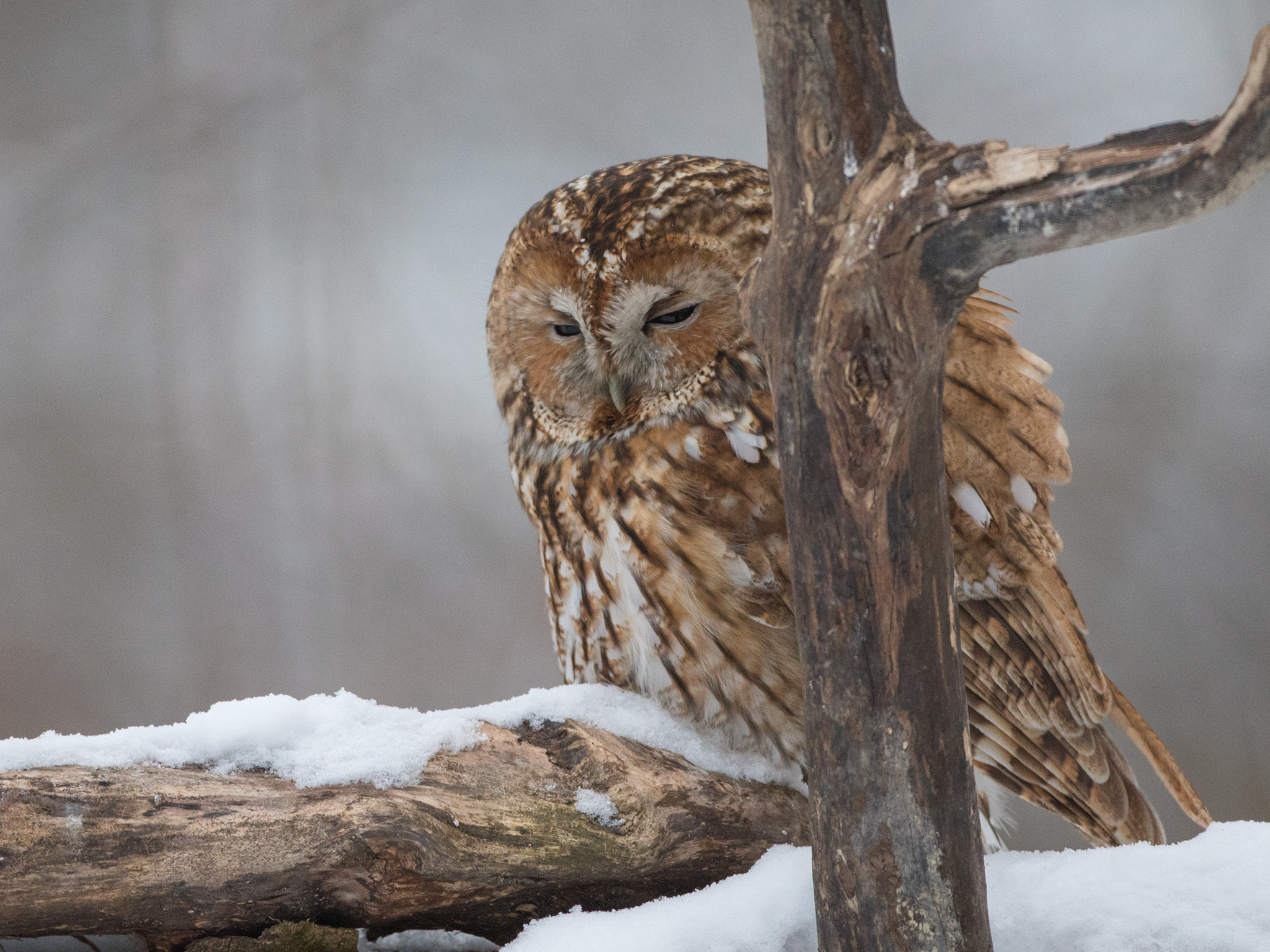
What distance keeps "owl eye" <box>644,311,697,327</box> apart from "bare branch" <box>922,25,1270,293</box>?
0.46 metres

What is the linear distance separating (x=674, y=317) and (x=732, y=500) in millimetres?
218

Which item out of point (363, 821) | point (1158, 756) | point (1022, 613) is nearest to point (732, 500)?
point (1022, 613)

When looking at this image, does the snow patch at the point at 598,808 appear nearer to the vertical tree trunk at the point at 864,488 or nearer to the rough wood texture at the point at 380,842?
the rough wood texture at the point at 380,842

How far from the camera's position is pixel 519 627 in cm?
221

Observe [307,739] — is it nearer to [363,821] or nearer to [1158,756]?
[363,821]

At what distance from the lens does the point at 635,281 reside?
42.0 inches

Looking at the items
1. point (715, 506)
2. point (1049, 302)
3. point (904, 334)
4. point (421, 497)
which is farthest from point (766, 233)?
point (421, 497)

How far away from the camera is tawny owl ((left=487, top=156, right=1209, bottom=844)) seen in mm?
1078

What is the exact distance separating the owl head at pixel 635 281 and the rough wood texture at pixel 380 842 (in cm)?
40

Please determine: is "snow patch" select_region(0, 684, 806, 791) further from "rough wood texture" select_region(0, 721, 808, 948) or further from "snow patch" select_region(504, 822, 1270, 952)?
"snow patch" select_region(504, 822, 1270, 952)

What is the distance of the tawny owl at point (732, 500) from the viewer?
1.08 metres

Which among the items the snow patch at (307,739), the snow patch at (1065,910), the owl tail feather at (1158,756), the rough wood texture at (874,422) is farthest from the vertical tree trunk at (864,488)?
the owl tail feather at (1158,756)

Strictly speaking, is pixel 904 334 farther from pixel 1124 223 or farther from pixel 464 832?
pixel 464 832

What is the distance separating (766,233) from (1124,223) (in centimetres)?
51
